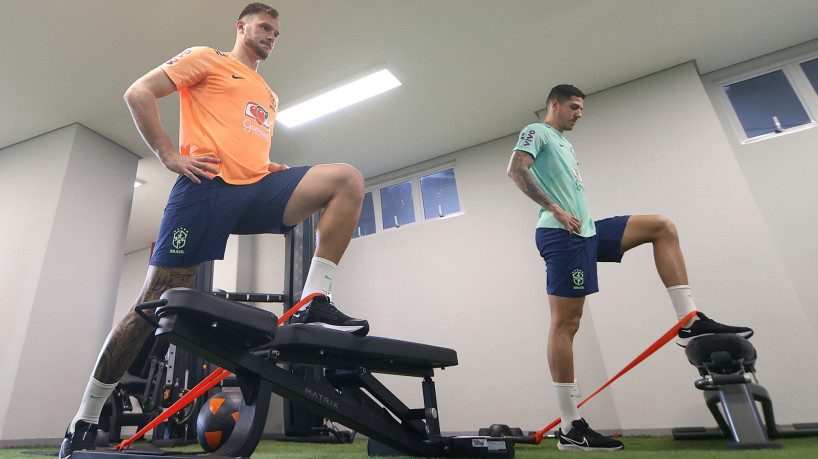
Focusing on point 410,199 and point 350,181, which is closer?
point 350,181

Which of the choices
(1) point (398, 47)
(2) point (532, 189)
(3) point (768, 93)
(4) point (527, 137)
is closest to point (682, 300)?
(2) point (532, 189)

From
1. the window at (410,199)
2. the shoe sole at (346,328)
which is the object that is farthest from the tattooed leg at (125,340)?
the window at (410,199)

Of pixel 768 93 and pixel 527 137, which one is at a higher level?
pixel 768 93

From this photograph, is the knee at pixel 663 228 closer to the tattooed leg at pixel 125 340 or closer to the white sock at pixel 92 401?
the tattooed leg at pixel 125 340

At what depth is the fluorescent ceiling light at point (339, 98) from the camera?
12.2ft

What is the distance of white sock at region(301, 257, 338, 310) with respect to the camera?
1427mm

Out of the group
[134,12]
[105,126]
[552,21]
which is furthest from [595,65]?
[105,126]

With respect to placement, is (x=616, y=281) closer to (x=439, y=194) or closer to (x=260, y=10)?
(x=439, y=194)

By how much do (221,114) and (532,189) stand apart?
4.54ft

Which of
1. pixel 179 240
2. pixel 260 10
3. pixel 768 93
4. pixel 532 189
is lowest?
pixel 179 240

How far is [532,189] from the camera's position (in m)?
2.17

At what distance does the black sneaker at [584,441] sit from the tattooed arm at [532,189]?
0.83 metres

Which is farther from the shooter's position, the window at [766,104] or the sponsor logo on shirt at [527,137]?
the window at [766,104]

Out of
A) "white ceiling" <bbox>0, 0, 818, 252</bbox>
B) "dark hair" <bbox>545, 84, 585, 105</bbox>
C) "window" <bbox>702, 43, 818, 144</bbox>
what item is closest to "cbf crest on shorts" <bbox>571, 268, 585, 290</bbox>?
"dark hair" <bbox>545, 84, 585, 105</bbox>
